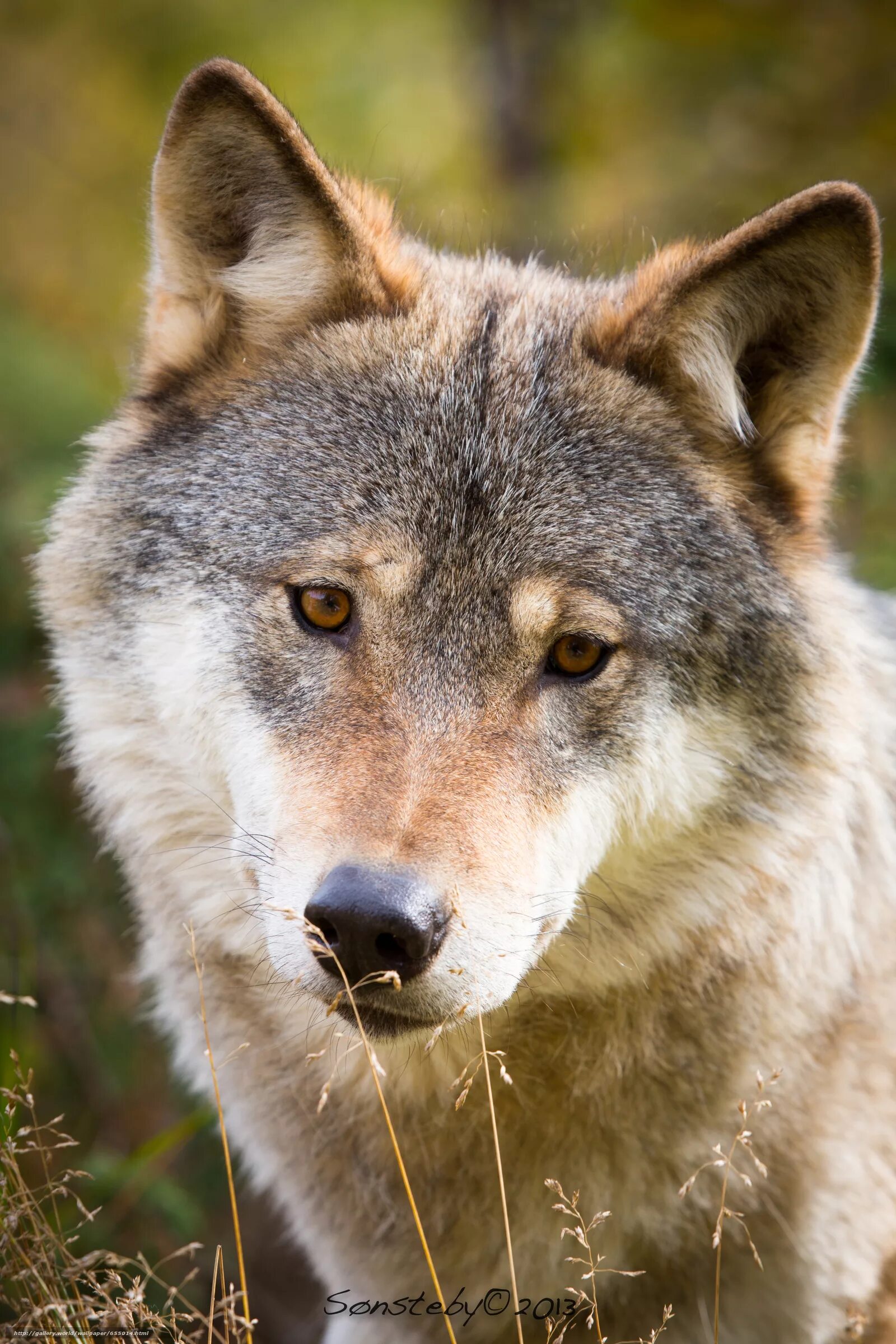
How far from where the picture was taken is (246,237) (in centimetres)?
290

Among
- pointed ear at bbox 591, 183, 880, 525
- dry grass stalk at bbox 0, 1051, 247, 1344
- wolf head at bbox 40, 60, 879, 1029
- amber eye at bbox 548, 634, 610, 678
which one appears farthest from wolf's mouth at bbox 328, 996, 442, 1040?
pointed ear at bbox 591, 183, 880, 525

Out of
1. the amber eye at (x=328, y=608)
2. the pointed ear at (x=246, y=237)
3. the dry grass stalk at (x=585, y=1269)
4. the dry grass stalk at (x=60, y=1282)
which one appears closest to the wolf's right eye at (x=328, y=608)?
the amber eye at (x=328, y=608)

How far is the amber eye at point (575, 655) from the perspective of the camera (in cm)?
253

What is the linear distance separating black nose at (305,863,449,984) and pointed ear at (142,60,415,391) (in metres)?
1.58

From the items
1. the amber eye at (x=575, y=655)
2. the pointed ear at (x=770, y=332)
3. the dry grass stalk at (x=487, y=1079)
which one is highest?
the pointed ear at (x=770, y=332)

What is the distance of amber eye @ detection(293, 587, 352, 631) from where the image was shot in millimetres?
2525

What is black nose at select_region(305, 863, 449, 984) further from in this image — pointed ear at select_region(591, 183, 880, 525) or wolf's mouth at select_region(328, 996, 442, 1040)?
pointed ear at select_region(591, 183, 880, 525)

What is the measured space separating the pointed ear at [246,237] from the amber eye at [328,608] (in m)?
0.81

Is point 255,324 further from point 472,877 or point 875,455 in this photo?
point 875,455

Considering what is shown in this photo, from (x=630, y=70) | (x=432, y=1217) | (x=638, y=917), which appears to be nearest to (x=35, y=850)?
(x=432, y=1217)

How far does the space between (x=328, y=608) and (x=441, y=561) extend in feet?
0.92

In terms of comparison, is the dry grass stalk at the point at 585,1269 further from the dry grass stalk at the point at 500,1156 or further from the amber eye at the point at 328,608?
the amber eye at the point at 328,608

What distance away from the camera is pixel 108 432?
3.08 meters

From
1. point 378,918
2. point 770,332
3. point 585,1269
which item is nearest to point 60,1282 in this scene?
point 378,918
